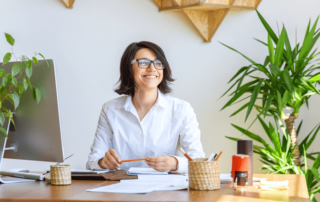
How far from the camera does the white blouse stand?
2012 millimetres

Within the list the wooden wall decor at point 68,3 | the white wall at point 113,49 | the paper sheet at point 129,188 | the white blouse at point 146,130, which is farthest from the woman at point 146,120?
the wooden wall decor at point 68,3

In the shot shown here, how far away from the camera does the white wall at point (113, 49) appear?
10.6ft

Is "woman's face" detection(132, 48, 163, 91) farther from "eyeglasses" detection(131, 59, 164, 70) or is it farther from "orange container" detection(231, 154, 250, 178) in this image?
"orange container" detection(231, 154, 250, 178)

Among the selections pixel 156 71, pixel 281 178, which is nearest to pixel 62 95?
pixel 156 71

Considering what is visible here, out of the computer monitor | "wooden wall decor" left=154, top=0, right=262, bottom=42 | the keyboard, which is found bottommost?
the keyboard

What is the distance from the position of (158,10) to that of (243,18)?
2.58 ft

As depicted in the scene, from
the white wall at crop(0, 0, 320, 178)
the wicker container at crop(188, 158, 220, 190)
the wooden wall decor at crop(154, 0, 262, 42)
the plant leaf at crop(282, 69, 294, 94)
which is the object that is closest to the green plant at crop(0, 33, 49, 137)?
the wicker container at crop(188, 158, 220, 190)

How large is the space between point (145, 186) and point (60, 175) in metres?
0.35

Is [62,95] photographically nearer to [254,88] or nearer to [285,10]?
[254,88]

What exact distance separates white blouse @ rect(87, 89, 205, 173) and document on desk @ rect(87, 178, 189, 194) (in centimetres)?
59

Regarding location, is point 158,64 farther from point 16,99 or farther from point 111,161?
point 16,99

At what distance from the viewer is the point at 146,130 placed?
2.04 meters

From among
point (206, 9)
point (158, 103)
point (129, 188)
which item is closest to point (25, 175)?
point (129, 188)

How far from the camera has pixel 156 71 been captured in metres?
2.03
